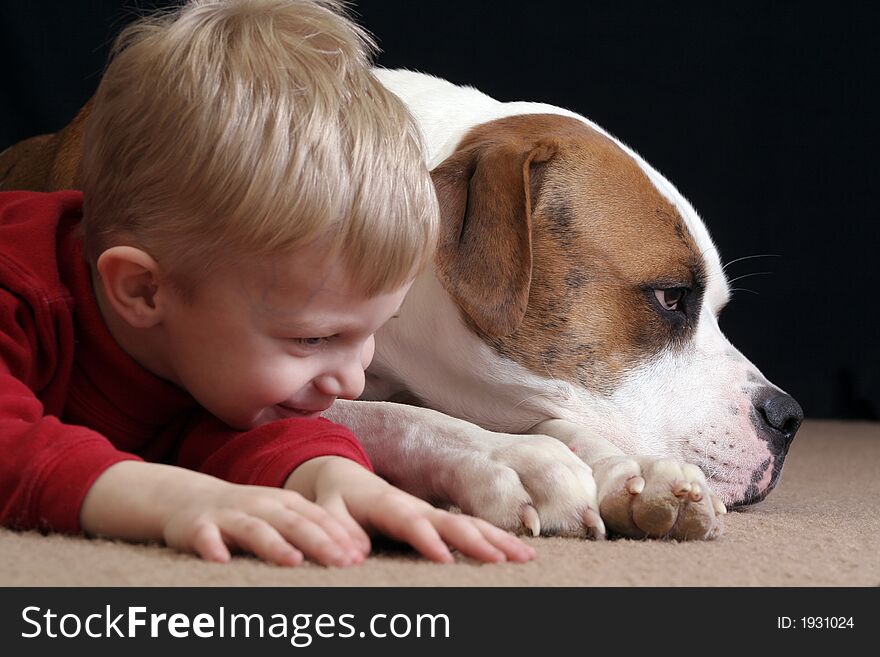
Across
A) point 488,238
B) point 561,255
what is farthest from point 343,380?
point 561,255

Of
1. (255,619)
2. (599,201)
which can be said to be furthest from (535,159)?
(255,619)

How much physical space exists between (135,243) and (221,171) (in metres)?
0.15

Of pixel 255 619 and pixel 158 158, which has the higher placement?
pixel 158 158

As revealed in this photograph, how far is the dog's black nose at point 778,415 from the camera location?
6.15ft

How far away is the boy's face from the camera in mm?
1311

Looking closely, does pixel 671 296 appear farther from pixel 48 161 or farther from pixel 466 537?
pixel 48 161

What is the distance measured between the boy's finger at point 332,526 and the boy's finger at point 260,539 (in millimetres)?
31

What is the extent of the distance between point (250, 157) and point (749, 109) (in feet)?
9.20

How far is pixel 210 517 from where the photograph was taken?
1121mm

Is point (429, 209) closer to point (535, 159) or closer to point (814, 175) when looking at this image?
point (535, 159)

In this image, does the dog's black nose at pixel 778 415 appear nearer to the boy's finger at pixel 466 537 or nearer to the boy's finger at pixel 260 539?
the boy's finger at pixel 466 537

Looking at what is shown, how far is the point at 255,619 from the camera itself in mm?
965

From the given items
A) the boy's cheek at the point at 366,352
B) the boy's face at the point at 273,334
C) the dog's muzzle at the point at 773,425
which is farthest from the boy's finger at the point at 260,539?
the dog's muzzle at the point at 773,425

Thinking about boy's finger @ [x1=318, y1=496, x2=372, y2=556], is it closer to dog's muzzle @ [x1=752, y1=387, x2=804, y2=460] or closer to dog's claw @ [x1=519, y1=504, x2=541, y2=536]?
dog's claw @ [x1=519, y1=504, x2=541, y2=536]
